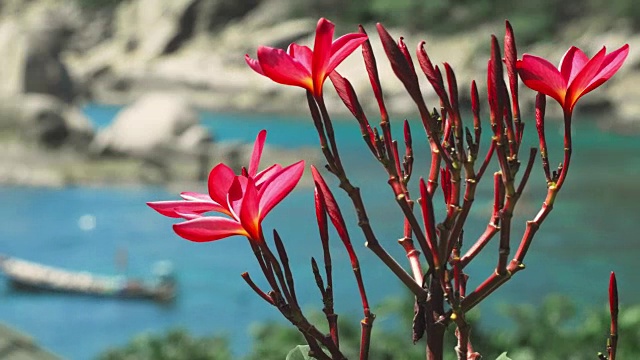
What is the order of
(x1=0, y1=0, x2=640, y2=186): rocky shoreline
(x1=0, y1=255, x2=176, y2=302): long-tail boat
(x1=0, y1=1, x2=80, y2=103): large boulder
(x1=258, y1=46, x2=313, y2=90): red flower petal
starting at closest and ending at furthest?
(x1=258, y1=46, x2=313, y2=90): red flower petal, (x1=0, y1=255, x2=176, y2=302): long-tail boat, (x1=0, y1=0, x2=640, y2=186): rocky shoreline, (x1=0, y1=1, x2=80, y2=103): large boulder

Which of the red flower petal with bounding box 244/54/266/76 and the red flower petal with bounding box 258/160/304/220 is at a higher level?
the red flower petal with bounding box 244/54/266/76

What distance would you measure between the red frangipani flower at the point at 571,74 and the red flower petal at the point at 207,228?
12cm

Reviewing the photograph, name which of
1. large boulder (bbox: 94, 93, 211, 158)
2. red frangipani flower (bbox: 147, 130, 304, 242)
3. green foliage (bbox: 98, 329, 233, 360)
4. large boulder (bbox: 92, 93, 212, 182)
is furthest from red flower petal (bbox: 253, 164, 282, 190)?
large boulder (bbox: 94, 93, 211, 158)

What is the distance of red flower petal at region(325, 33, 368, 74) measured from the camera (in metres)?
0.36

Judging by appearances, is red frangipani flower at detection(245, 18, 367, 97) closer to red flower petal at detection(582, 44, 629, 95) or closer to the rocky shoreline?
red flower petal at detection(582, 44, 629, 95)

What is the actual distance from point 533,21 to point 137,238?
787cm

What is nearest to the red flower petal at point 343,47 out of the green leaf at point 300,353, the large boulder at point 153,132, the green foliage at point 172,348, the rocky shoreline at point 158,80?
the green leaf at point 300,353

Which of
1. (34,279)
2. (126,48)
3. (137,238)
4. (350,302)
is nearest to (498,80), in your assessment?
(350,302)

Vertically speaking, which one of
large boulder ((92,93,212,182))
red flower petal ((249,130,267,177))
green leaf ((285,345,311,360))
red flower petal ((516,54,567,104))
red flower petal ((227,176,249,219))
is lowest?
green leaf ((285,345,311,360))

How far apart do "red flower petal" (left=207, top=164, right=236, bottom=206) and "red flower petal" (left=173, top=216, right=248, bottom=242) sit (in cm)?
1

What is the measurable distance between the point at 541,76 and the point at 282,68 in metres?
0.10

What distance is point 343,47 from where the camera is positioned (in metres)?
0.37

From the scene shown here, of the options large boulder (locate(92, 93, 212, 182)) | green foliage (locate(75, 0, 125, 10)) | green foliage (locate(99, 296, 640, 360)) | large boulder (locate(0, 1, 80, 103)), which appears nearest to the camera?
green foliage (locate(99, 296, 640, 360))

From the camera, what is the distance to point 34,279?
6.00m
